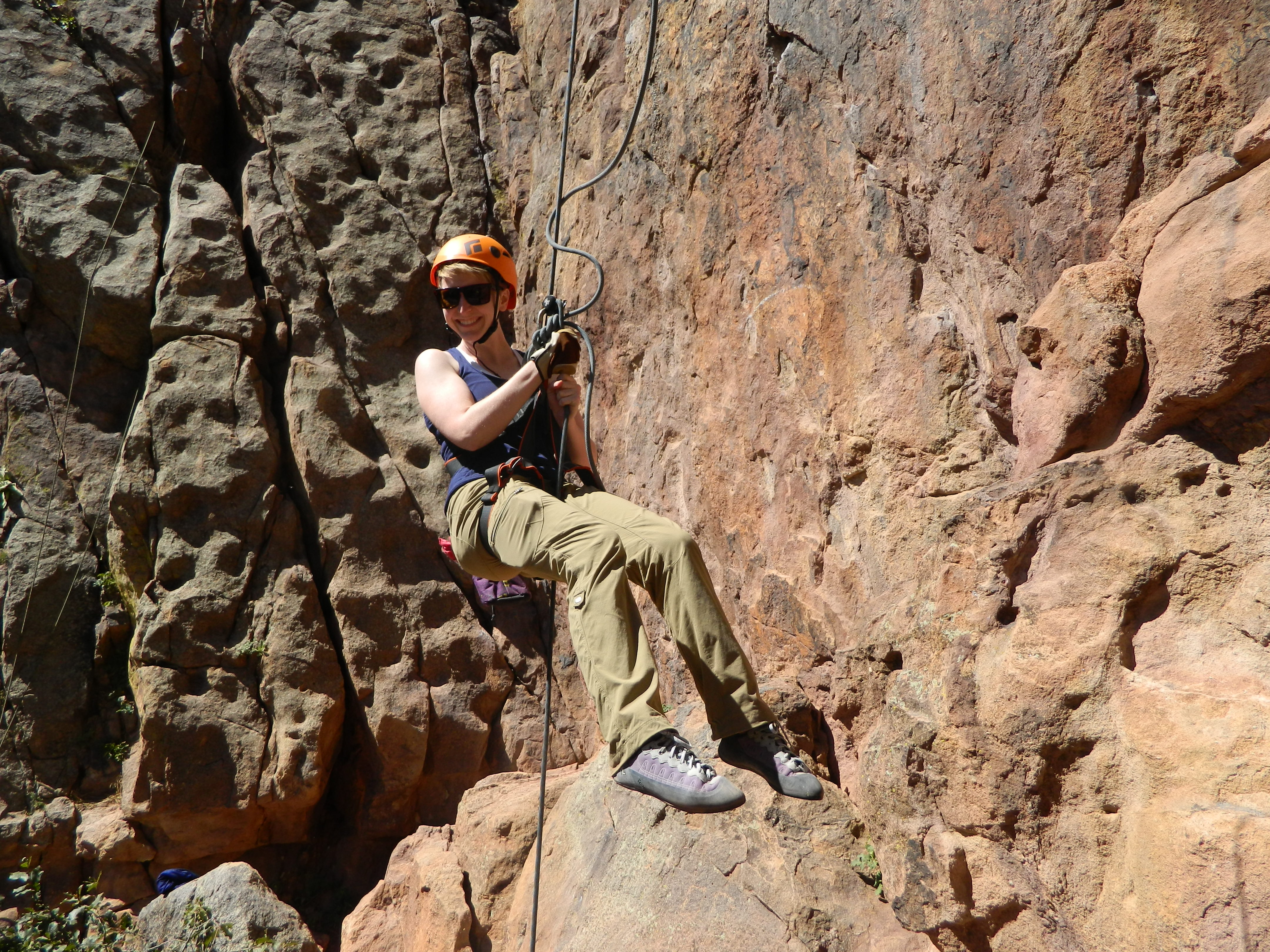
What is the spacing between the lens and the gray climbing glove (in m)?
3.21

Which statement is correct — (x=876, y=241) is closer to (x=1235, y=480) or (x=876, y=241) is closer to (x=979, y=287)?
(x=979, y=287)

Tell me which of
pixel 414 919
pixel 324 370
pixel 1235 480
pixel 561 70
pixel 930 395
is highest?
pixel 561 70

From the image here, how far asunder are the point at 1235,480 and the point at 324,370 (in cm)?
549

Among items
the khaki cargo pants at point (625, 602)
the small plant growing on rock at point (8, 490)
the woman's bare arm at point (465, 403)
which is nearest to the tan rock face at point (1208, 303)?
the khaki cargo pants at point (625, 602)

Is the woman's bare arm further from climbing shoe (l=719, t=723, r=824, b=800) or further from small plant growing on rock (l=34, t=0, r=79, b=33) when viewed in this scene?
small plant growing on rock (l=34, t=0, r=79, b=33)

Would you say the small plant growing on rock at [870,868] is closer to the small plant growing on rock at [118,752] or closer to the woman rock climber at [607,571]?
the woman rock climber at [607,571]

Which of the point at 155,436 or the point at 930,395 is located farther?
the point at 155,436

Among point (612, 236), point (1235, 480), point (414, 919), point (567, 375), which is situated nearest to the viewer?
point (1235, 480)

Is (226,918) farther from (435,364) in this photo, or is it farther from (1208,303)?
(1208,303)

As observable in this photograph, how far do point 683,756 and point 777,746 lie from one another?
42 centimetres

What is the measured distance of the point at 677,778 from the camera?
2.72 m

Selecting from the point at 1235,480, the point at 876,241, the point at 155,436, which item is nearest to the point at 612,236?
the point at 876,241

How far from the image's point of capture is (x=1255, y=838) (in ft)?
7.17

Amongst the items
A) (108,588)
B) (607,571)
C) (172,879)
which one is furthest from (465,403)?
(108,588)
